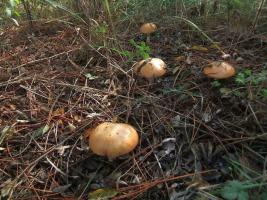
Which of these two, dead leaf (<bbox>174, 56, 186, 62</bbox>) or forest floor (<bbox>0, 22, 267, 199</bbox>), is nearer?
forest floor (<bbox>0, 22, 267, 199</bbox>)

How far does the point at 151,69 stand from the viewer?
280 centimetres

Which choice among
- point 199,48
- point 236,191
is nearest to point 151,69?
point 199,48

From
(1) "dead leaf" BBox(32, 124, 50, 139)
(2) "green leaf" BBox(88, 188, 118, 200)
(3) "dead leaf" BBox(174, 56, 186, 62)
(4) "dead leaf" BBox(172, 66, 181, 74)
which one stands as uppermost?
(3) "dead leaf" BBox(174, 56, 186, 62)

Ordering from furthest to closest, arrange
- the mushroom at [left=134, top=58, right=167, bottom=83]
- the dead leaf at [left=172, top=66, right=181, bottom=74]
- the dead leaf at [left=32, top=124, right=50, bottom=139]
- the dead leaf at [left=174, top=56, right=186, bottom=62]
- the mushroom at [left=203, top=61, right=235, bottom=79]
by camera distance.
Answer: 1. the dead leaf at [left=174, top=56, right=186, bottom=62]
2. the dead leaf at [left=172, top=66, right=181, bottom=74]
3. the mushroom at [left=134, top=58, right=167, bottom=83]
4. the mushroom at [left=203, top=61, right=235, bottom=79]
5. the dead leaf at [left=32, top=124, right=50, bottom=139]

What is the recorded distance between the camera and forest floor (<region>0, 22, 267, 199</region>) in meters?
2.03

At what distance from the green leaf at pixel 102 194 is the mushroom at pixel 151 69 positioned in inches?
45.6

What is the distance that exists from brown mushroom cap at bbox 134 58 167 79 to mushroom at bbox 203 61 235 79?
40cm

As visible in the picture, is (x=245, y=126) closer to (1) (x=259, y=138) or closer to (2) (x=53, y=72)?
(1) (x=259, y=138)

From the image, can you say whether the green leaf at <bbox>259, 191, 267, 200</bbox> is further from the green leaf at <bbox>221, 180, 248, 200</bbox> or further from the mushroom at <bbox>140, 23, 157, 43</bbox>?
the mushroom at <bbox>140, 23, 157, 43</bbox>

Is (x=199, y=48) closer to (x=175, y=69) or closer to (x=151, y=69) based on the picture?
(x=175, y=69)

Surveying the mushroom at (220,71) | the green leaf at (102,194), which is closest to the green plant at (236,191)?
the green leaf at (102,194)

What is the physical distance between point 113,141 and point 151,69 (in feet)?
3.19

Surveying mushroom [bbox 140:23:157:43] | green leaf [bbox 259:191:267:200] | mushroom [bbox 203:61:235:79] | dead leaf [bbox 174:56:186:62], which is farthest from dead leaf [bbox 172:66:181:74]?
green leaf [bbox 259:191:267:200]

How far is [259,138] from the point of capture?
216 centimetres
